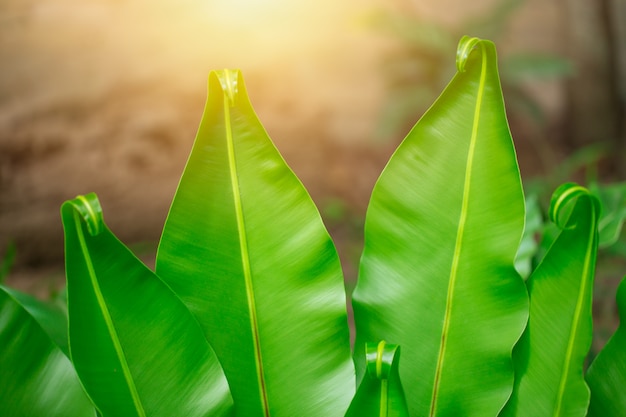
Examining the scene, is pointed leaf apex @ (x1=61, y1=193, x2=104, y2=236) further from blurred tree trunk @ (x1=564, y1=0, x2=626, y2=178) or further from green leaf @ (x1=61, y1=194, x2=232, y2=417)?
blurred tree trunk @ (x1=564, y1=0, x2=626, y2=178)

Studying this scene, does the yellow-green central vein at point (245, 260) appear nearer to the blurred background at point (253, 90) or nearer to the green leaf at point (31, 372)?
the green leaf at point (31, 372)

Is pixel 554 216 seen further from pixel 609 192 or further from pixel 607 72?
pixel 607 72

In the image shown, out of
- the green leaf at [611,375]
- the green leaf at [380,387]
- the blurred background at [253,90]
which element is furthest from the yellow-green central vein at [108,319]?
the blurred background at [253,90]

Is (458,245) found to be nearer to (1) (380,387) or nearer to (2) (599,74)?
(1) (380,387)

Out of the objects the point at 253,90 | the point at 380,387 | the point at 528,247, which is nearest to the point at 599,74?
the point at 253,90

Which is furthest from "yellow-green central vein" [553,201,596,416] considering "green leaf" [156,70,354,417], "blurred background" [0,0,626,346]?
"blurred background" [0,0,626,346]

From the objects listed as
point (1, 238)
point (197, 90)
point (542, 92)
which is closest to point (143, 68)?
point (197, 90)
